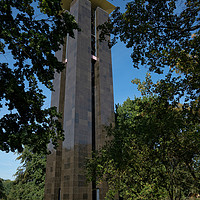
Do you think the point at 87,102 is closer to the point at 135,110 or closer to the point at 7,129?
the point at 135,110

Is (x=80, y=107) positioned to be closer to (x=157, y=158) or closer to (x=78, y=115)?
(x=78, y=115)

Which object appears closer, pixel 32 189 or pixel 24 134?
pixel 24 134

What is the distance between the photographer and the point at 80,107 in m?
30.4

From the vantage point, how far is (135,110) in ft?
111

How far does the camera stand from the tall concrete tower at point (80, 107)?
2684 centimetres

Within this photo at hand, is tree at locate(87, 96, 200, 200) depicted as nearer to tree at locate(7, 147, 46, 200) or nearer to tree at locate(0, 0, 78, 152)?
tree at locate(0, 0, 78, 152)

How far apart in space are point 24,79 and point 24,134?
3592 millimetres

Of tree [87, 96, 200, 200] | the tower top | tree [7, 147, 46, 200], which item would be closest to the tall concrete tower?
the tower top

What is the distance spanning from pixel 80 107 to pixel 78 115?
1.48 meters

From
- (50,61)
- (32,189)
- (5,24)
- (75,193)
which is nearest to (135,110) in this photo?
(75,193)

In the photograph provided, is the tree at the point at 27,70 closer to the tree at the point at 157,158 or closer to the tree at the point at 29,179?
the tree at the point at 157,158

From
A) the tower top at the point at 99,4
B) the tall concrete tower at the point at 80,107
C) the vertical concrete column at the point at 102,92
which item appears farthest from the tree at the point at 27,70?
the tower top at the point at 99,4

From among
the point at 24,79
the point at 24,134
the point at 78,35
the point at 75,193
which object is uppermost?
the point at 78,35

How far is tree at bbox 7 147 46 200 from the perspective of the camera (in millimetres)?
32156
